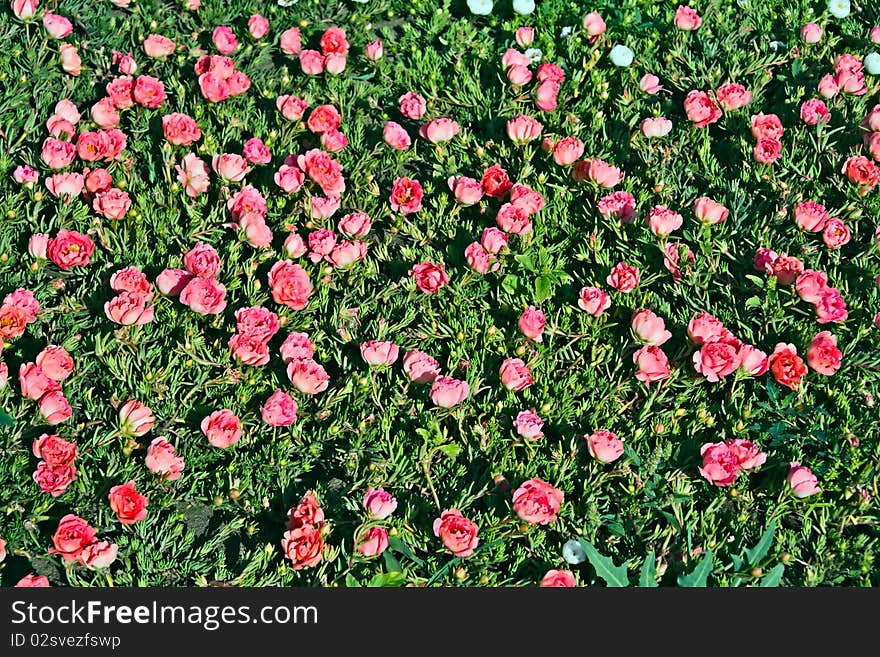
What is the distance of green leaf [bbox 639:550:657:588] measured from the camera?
7.12ft

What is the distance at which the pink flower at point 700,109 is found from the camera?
3127mm

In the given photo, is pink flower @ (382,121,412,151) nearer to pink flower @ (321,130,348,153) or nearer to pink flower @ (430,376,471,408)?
pink flower @ (321,130,348,153)

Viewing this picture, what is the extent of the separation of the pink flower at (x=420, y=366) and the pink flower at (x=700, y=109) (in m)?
1.32

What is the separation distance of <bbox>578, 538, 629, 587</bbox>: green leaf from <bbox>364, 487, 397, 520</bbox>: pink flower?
474mm

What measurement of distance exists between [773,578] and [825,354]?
0.64 m

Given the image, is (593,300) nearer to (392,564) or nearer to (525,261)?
(525,261)

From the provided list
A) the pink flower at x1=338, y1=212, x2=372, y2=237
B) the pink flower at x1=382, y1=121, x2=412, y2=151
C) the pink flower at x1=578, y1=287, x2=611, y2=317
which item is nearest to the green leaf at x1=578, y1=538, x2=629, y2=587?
the pink flower at x1=578, y1=287, x2=611, y2=317

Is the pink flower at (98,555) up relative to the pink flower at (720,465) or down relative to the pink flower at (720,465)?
down

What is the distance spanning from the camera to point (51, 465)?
7.47ft

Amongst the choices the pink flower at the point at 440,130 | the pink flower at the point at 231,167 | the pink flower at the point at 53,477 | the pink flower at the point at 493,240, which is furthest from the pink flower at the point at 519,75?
the pink flower at the point at 53,477

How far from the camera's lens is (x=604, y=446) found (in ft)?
7.67

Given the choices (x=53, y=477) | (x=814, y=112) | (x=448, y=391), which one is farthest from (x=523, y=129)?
(x=53, y=477)

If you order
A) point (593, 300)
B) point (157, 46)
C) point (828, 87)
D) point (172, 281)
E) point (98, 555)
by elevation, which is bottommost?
point (98, 555)

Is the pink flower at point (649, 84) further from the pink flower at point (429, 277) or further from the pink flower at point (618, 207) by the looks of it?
the pink flower at point (429, 277)
